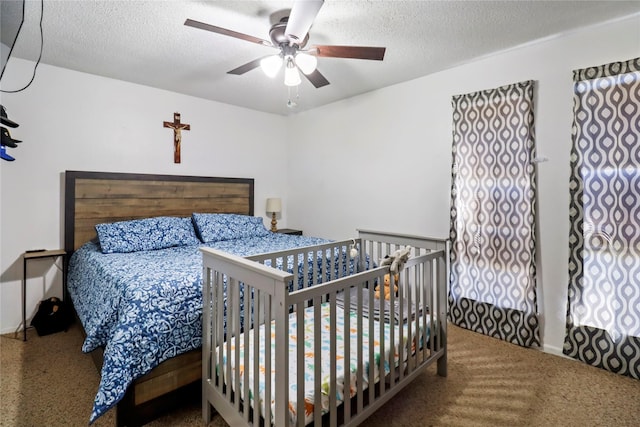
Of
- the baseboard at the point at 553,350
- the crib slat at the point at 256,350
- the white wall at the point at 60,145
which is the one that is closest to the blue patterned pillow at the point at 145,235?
the white wall at the point at 60,145

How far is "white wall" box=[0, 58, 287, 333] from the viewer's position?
2.71 m

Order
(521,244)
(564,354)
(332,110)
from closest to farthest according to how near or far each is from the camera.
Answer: (564,354) < (521,244) < (332,110)

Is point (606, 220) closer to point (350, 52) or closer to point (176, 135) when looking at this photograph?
point (350, 52)

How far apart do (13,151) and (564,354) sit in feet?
15.5

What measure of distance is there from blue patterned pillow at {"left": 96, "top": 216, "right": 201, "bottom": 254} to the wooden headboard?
11.2 inches

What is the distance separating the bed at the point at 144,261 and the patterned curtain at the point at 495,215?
1446 millimetres

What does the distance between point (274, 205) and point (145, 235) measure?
5.78ft

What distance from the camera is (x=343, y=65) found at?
2.84m

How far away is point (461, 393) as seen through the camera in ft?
6.25

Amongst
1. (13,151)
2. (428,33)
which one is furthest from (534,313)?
(13,151)

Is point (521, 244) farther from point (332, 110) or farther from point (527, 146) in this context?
point (332, 110)

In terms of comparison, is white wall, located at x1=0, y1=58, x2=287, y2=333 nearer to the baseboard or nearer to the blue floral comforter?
the blue floral comforter

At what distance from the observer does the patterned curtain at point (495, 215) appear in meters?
2.46

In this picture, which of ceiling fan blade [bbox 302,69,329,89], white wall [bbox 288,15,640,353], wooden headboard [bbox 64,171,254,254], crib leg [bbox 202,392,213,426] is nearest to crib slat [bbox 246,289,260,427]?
crib leg [bbox 202,392,213,426]
